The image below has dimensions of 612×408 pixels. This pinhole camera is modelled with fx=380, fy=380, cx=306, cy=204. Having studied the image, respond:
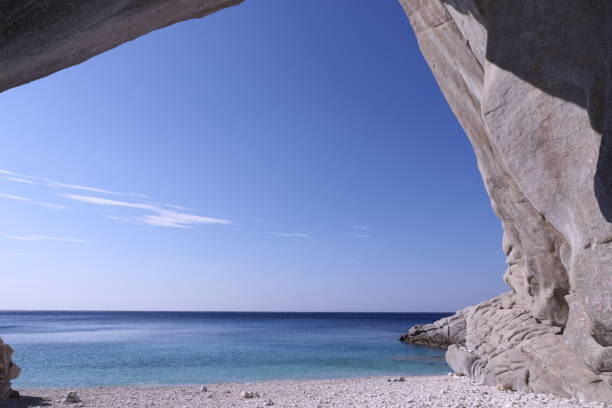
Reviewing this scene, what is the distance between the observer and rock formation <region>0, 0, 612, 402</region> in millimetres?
4031

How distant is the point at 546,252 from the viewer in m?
11.5

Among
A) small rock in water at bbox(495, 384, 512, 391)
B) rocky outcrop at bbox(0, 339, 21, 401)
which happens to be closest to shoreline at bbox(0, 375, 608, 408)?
small rock in water at bbox(495, 384, 512, 391)

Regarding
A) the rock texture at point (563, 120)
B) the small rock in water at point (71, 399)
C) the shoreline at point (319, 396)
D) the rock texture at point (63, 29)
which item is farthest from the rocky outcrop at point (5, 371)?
the rock texture at point (563, 120)

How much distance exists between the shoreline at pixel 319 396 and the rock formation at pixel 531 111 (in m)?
1.11

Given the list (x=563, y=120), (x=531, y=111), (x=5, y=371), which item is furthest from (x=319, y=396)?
(x=563, y=120)

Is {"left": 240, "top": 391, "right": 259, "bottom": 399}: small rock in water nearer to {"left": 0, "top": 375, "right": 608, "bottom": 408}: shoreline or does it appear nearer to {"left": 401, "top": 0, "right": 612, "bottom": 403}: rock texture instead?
{"left": 0, "top": 375, "right": 608, "bottom": 408}: shoreline

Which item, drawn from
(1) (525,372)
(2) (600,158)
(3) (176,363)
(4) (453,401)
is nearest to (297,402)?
(4) (453,401)

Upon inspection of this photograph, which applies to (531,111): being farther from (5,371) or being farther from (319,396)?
(5,371)

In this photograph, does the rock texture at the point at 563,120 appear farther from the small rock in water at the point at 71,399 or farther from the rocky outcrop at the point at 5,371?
the rocky outcrop at the point at 5,371

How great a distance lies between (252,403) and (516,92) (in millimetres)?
10945

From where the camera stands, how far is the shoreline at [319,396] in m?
10.0

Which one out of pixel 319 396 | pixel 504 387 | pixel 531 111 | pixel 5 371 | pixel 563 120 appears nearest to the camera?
pixel 563 120

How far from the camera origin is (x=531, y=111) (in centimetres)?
727

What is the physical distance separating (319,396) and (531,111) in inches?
423
